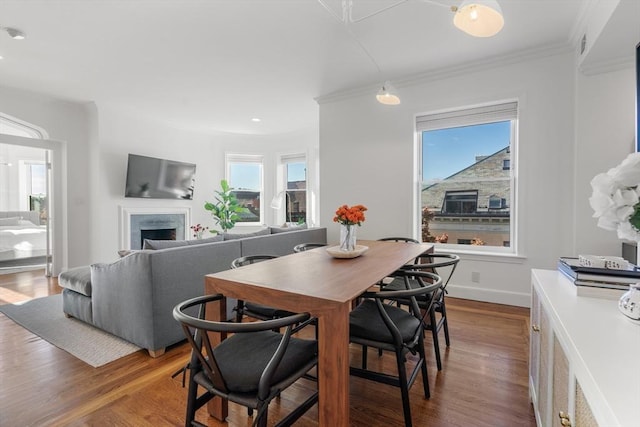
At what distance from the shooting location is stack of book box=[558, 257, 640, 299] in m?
1.20

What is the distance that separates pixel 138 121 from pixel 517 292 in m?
6.17

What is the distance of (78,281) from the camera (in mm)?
2785

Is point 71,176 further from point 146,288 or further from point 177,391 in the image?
point 177,391

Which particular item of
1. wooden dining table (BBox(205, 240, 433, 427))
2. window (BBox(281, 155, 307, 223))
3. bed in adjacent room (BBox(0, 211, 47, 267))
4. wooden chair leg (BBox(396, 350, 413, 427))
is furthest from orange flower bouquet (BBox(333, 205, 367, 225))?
bed in adjacent room (BBox(0, 211, 47, 267))

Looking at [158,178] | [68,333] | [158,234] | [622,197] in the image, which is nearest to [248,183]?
[158,178]

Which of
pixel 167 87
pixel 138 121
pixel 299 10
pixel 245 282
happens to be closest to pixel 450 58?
pixel 299 10

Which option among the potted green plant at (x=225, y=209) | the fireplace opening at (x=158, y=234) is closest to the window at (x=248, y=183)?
the potted green plant at (x=225, y=209)

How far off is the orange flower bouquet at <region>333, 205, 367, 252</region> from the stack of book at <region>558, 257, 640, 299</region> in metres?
1.16

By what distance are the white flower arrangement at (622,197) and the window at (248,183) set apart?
6256 mm

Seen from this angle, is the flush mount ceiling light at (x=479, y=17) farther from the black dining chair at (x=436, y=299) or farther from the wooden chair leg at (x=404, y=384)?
the wooden chair leg at (x=404, y=384)

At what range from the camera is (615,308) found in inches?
44.2

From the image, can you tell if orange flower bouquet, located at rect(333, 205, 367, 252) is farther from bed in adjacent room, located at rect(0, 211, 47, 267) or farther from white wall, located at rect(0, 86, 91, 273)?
bed in adjacent room, located at rect(0, 211, 47, 267)

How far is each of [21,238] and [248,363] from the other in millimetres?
5898

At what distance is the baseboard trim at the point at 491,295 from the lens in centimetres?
331
